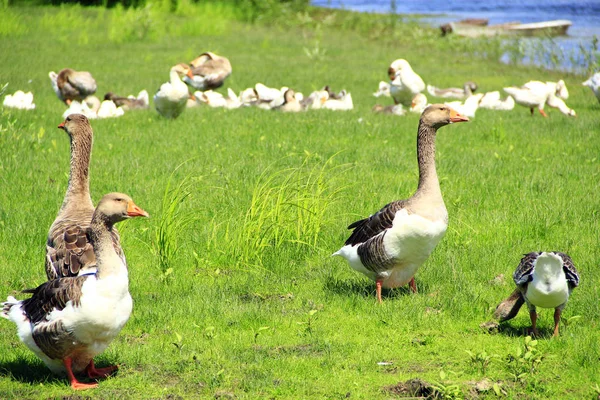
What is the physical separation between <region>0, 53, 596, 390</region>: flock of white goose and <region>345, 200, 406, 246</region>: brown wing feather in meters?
0.01

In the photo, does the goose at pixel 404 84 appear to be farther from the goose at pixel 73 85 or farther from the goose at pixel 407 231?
the goose at pixel 407 231

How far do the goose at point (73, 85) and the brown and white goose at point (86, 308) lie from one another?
12535 mm

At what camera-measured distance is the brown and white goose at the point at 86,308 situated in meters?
4.88

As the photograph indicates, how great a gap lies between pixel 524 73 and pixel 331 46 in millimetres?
8752

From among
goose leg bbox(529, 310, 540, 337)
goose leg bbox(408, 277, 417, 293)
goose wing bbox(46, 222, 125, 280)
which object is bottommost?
goose leg bbox(408, 277, 417, 293)

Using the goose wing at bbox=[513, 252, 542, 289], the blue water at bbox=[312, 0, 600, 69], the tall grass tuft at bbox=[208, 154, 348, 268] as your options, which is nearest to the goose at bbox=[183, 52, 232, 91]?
the tall grass tuft at bbox=[208, 154, 348, 268]

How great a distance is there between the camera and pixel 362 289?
727cm

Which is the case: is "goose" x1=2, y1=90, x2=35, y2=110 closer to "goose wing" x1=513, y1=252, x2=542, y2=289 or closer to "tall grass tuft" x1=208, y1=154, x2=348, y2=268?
"tall grass tuft" x1=208, y1=154, x2=348, y2=268

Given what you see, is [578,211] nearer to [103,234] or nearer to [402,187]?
[402,187]

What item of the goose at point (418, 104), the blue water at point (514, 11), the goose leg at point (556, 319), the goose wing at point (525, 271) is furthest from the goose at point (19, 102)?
the blue water at point (514, 11)

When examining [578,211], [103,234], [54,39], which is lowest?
[54,39]

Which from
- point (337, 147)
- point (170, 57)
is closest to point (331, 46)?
point (170, 57)

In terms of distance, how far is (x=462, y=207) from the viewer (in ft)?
31.1

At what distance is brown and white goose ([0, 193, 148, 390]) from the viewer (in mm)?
4875
